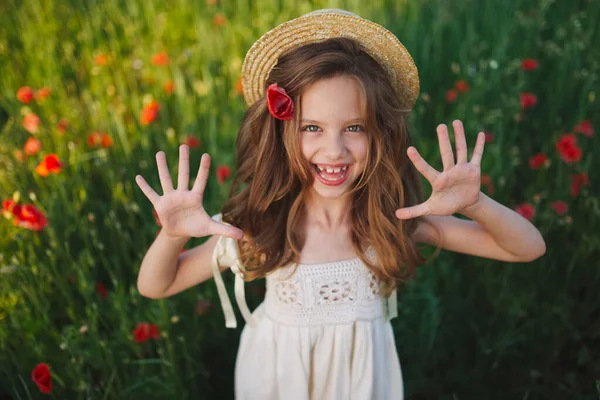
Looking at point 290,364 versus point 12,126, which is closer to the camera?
point 290,364

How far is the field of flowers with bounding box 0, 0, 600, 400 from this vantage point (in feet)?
6.50

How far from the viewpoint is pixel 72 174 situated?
255 cm

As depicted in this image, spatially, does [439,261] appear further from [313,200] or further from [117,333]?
[117,333]

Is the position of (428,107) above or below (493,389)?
above

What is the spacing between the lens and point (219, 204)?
92.0 inches

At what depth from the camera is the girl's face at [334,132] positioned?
4.78 feet

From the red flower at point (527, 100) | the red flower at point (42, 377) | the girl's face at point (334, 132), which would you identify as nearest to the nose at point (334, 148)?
the girl's face at point (334, 132)

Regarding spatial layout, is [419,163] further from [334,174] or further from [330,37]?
[330,37]

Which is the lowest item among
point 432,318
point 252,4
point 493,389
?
point 493,389

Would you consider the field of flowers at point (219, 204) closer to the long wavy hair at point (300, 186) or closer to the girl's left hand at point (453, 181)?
the long wavy hair at point (300, 186)

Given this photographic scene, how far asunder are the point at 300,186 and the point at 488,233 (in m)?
0.51

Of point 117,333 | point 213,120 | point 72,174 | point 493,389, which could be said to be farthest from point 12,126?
point 493,389

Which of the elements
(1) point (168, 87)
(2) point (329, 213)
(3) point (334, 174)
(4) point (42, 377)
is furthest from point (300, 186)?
(1) point (168, 87)

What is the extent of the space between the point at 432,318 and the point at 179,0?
105 inches
